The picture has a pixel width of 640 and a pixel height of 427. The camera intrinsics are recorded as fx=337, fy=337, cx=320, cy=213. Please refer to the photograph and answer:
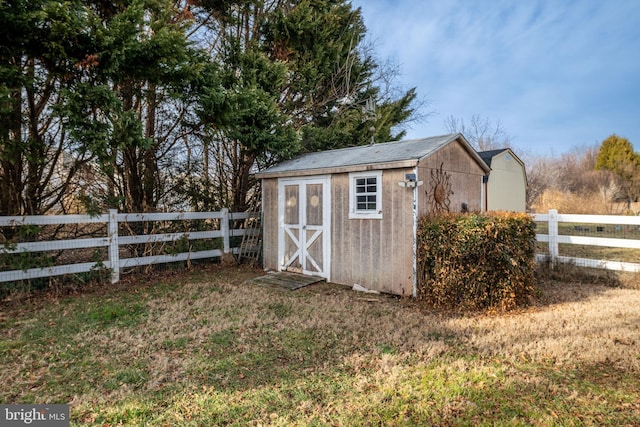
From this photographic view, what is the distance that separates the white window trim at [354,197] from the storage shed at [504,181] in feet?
22.7

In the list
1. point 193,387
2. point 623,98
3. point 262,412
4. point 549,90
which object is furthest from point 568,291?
point 623,98

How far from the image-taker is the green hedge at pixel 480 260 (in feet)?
16.2

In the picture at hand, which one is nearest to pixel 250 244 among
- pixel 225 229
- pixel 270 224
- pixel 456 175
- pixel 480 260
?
pixel 225 229

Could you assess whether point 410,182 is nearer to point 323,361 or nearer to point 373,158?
point 373,158

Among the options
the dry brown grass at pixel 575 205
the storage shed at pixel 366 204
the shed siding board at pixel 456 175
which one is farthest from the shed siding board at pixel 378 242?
the dry brown grass at pixel 575 205

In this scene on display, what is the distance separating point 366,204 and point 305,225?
1.63 m

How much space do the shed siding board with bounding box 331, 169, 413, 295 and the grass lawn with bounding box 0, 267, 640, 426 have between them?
527 millimetres

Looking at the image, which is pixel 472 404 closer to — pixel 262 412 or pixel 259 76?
pixel 262 412

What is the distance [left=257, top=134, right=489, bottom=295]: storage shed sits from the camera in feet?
18.6

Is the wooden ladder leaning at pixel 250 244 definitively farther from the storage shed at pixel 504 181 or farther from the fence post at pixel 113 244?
the storage shed at pixel 504 181

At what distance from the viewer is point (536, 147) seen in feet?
96.1

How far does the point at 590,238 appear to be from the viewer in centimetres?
652

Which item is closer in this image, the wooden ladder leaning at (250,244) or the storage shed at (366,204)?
the storage shed at (366,204)

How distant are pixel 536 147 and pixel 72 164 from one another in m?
33.1
